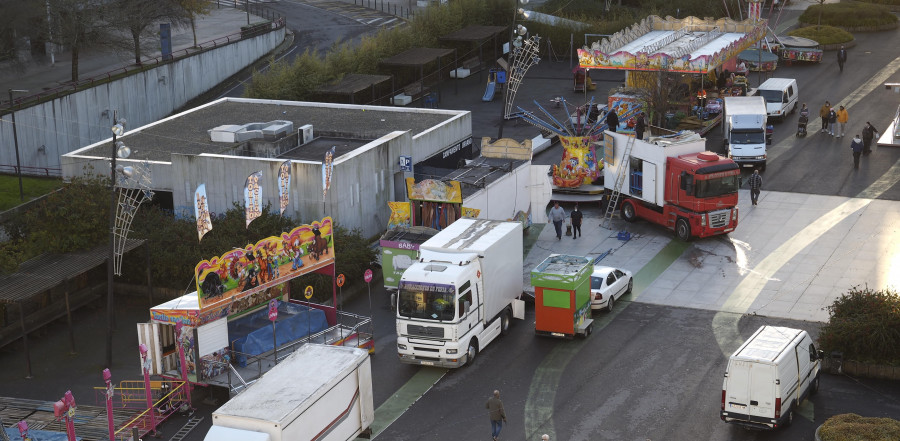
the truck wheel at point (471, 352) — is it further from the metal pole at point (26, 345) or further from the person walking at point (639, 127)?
the person walking at point (639, 127)

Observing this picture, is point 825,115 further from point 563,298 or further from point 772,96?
point 563,298

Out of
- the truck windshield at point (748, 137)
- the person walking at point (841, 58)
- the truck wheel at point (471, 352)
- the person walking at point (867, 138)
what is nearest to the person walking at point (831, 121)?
the person walking at point (867, 138)

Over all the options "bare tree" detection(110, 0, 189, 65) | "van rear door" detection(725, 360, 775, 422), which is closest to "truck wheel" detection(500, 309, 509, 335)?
"van rear door" detection(725, 360, 775, 422)

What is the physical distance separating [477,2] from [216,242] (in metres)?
46.2

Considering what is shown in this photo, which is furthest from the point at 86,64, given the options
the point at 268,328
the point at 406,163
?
the point at 268,328

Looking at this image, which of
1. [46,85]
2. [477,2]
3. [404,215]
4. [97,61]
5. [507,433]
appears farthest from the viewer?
[477,2]

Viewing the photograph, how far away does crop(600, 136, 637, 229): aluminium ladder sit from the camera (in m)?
43.6

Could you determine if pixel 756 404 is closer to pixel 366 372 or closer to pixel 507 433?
pixel 507 433

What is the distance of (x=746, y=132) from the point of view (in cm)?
5109

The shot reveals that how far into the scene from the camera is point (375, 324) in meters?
35.1

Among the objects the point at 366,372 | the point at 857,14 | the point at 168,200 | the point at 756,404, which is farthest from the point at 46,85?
the point at 857,14

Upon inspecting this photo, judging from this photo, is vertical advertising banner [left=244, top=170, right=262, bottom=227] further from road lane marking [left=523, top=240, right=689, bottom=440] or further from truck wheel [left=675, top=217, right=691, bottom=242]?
truck wheel [left=675, top=217, right=691, bottom=242]

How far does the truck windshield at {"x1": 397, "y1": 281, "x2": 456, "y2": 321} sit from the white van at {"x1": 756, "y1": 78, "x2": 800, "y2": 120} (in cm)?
A: 3388

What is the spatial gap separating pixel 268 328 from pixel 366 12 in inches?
2518
